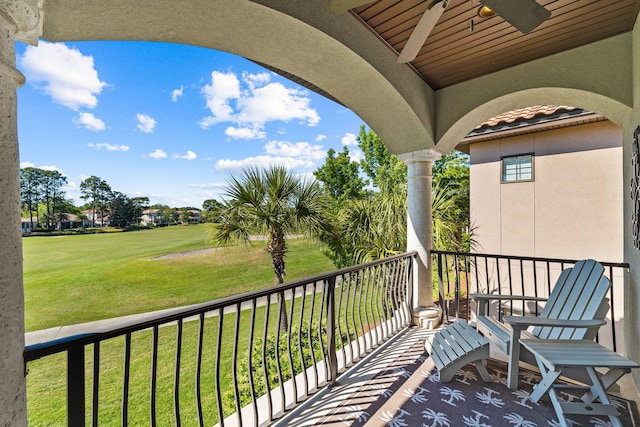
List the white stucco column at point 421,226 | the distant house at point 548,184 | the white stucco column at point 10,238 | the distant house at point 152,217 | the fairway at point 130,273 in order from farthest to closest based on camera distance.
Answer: the distant house at point 152,217 → the fairway at point 130,273 → the distant house at point 548,184 → the white stucco column at point 421,226 → the white stucco column at point 10,238

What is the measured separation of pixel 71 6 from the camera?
158 cm

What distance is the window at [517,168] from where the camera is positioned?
5.82 m

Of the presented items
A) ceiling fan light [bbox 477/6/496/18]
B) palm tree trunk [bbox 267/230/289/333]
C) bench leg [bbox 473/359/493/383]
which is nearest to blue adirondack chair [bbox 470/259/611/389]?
bench leg [bbox 473/359/493/383]

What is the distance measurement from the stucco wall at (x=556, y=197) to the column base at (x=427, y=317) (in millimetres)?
3385

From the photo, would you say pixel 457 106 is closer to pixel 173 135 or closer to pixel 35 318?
pixel 35 318

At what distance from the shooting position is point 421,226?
3.76m

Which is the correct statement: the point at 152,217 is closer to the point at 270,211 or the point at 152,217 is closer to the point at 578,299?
the point at 270,211

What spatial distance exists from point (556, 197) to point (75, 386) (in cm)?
706

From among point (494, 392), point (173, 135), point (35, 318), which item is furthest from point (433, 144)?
point (173, 135)

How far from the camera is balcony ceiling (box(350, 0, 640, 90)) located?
2305 mm

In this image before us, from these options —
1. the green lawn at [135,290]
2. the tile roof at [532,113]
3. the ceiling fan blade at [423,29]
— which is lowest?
the green lawn at [135,290]

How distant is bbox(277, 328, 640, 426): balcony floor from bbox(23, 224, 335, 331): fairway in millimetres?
7908

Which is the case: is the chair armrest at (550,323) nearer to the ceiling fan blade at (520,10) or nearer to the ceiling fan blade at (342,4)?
the ceiling fan blade at (520,10)

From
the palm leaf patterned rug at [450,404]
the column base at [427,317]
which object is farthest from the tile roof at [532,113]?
the palm leaf patterned rug at [450,404]
